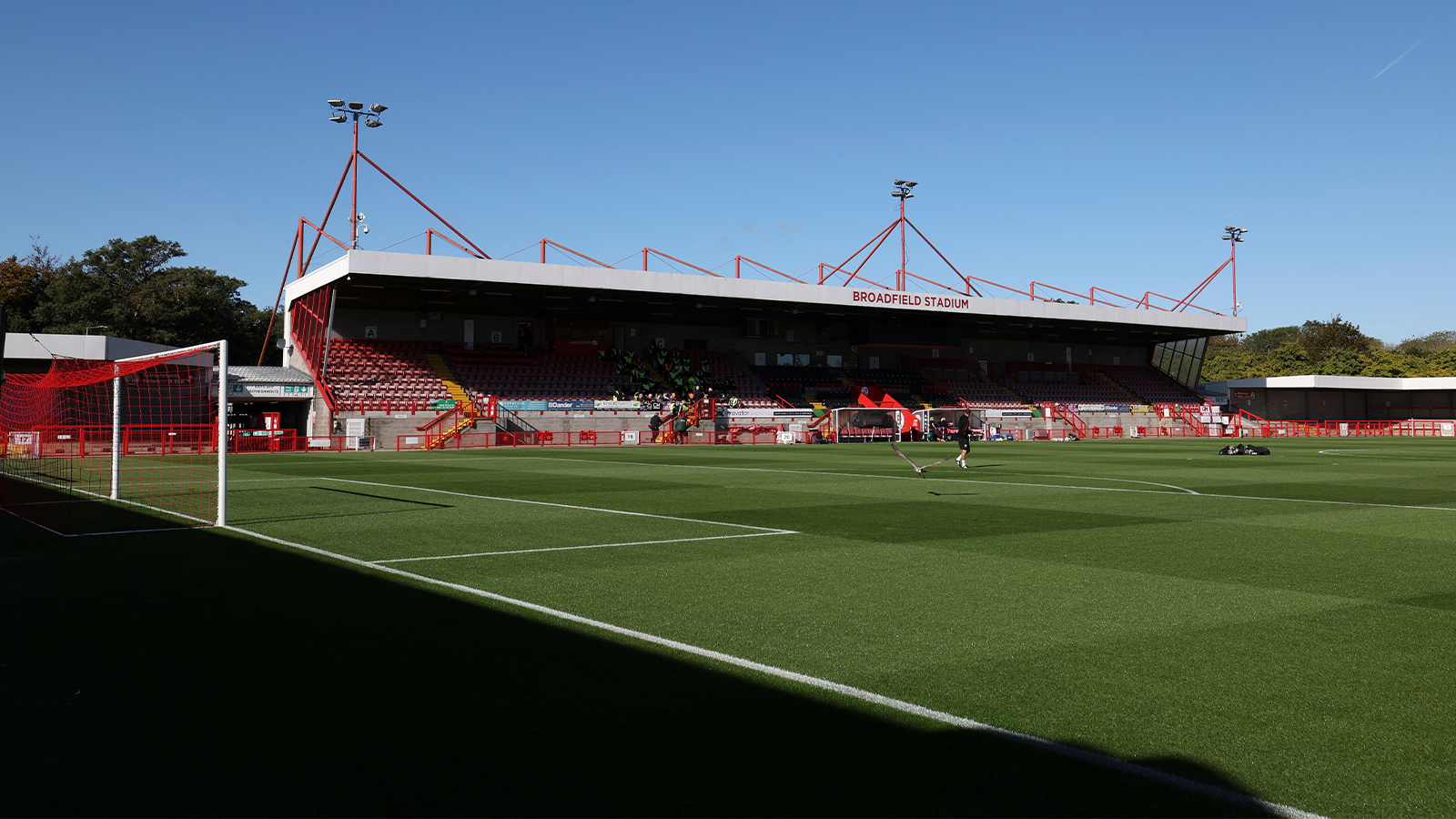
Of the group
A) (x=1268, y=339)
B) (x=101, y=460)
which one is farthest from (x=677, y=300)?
(x=1268, y=339)

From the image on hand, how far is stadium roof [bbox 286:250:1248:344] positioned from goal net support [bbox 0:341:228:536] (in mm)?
12568

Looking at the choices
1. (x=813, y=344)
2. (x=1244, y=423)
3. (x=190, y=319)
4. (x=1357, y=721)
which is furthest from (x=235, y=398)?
(x=1244, y=423)

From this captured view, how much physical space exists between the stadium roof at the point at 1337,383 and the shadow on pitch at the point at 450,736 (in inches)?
3142

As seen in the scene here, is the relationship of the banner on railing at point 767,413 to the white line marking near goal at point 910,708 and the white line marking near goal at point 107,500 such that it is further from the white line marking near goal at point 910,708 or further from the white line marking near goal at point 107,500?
the white line marking near goal at point 910,708

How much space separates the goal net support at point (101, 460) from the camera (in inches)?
495

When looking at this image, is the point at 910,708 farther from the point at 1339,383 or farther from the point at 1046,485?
the point at 1339,383

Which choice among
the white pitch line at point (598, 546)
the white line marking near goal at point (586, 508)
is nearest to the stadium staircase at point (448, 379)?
the white line marking near goal at point (586, 508)

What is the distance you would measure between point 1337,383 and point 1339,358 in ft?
91.5

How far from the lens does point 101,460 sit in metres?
25.8

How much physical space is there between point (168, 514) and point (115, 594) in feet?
21.9

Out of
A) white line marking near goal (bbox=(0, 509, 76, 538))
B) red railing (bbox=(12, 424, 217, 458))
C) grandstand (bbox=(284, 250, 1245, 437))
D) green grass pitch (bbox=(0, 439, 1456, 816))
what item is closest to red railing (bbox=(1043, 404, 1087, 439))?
grandstand (bbox=(284, 250, 1245, 437))

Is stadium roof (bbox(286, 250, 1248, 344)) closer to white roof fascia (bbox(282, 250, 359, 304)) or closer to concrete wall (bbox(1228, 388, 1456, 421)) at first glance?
white roof fascia (bbox(282, 250, 359, 304))

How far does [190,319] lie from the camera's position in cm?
6831

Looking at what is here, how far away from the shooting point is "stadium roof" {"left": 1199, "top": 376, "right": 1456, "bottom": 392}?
7312 cm
